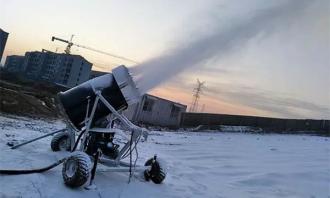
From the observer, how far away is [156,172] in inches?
407

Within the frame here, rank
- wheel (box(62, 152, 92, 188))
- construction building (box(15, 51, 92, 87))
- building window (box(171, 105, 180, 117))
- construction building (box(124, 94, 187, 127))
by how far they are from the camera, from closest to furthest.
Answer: wheel (box(62, 152, 92, 188)) → construction building (box(124, 94, 187, 127)) → building window (box(171, 105, 180, 117)) → construction building (box(15, 51, 92, 87))

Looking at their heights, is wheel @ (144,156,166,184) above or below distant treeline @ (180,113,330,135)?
below

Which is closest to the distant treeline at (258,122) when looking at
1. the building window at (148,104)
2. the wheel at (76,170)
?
the building window at (148,104)

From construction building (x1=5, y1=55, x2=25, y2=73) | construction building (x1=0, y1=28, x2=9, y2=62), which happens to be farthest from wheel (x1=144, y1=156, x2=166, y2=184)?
construction building (x1=5, y1=55, x2=25, y2=73)

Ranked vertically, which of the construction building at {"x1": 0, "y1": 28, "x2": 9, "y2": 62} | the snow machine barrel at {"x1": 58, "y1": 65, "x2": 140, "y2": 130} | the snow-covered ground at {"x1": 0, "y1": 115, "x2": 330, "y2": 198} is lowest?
the snow-covered ground at {"x1": 0, "y1": 115, "x2": 330, "y2": 198}

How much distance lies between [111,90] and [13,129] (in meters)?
5.40


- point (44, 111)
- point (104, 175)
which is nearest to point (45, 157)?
point (104, 175)

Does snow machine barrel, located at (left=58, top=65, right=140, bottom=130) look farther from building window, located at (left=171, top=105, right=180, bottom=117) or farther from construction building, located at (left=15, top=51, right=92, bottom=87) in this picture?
construction building, located at (left=15, top=51, right=92, bottom=87)

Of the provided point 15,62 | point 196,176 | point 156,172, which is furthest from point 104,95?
point 15,62

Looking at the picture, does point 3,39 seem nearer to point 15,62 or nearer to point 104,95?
point 104,95

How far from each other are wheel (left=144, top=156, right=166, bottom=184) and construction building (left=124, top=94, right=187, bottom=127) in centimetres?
3121

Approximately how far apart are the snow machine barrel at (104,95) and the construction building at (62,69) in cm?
9668

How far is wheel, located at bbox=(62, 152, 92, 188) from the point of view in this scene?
8.34 metres

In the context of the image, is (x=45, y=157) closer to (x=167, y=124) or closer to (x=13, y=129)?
(x=13, y=129)
